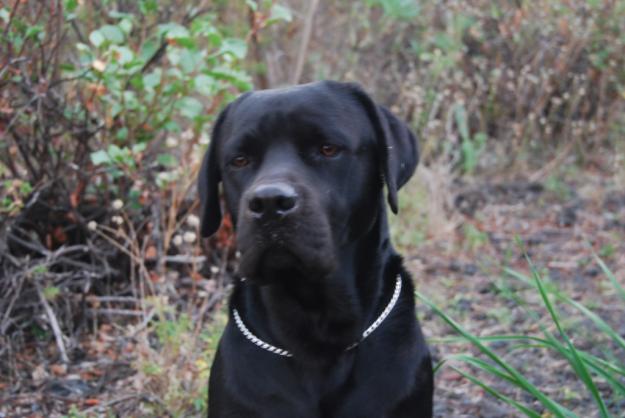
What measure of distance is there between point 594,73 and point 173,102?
5079 mm

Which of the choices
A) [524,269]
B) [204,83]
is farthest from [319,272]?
[524,269]

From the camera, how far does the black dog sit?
2471 millimetres

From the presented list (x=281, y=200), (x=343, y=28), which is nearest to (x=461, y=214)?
(x=343, y=28)

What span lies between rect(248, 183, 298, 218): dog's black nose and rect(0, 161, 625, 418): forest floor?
0.71 m

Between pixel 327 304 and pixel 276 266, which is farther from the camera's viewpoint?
pixel 327 304

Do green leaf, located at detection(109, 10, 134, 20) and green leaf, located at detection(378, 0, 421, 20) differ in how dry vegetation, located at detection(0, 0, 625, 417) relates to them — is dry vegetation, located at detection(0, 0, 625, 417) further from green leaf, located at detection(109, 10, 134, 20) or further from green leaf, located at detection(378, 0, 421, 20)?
green leaf, located at detection(378, 0, 421, 20)

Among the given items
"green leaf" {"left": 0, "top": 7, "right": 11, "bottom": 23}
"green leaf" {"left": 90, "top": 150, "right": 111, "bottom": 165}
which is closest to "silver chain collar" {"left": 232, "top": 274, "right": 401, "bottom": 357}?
"green leaf" {"left": 90, "top": 150, "right": 111, "bottom": 165}

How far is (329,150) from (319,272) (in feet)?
1.18

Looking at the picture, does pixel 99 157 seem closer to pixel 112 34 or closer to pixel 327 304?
pixel 112 34

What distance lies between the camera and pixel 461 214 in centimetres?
669

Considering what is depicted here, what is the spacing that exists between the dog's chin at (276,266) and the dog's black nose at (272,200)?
0.12 meters

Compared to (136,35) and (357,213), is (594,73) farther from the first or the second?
(357,213)

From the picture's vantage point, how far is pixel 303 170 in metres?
2.51

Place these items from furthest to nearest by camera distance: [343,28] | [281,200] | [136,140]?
1. [343,28]
2. [136,140]
3. [281,200]
